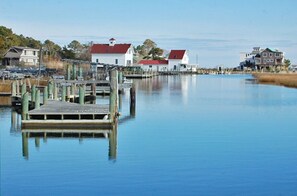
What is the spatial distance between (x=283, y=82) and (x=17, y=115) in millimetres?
57859

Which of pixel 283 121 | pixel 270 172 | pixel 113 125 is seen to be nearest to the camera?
pixel 270 172

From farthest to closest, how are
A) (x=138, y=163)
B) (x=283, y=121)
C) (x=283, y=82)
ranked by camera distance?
(x=283, y=82), (x=283, y=121), (x=138, y=163)

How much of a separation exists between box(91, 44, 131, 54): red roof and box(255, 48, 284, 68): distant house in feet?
236

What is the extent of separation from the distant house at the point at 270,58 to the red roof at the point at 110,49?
71.9 meters

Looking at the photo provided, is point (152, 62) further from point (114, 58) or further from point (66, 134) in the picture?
point (66, 134)

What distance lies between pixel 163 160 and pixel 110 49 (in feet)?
314

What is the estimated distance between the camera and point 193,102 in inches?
1873

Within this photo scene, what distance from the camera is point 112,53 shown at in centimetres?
11462

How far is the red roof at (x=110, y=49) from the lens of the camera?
376 feet

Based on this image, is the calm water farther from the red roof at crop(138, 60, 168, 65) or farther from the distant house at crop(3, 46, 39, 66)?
the red roof at crop(138, 60, 168, 65)

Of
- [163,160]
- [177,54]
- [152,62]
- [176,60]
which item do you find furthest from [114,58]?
[163,160]

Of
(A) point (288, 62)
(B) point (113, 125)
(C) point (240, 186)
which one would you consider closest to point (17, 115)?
(B) point (113, 125)

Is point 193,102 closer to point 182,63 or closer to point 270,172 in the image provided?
point 270,172

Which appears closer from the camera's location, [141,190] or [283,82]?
[141,190]
